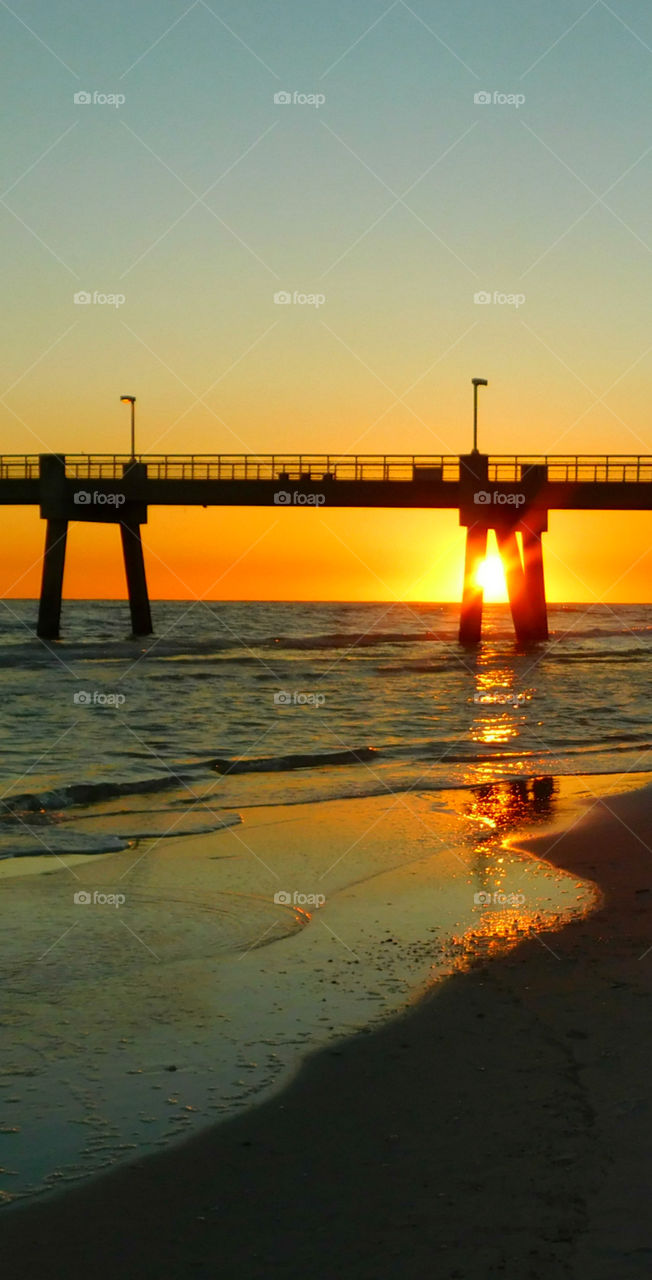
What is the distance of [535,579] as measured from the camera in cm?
4909

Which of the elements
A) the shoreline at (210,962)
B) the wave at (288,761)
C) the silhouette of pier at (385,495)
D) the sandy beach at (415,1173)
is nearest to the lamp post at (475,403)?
the silhouette of pier at (385,495)

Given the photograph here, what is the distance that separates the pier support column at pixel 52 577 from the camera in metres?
48.5

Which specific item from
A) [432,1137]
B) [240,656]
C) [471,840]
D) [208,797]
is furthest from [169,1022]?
[240,656]

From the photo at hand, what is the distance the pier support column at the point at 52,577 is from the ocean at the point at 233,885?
20.2 metres

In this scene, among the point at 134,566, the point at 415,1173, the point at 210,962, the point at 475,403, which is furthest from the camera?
the point at 134,566

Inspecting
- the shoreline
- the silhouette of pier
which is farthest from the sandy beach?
the silhouette of pier

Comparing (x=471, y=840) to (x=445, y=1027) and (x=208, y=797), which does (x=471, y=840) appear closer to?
(x=208, y=797)

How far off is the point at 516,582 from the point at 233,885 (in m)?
40.2

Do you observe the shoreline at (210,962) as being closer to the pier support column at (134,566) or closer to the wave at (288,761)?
the wave at (288,761)

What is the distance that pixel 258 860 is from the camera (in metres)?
11.3

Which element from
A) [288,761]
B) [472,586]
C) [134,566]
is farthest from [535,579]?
[288,761]

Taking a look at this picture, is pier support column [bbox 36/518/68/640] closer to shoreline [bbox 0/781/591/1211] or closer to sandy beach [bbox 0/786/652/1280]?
shoreline [bbox 0/781/591/1211]

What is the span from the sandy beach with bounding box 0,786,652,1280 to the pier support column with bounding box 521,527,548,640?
41.2m

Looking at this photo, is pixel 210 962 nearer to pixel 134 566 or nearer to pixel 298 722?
pixel 298 722
